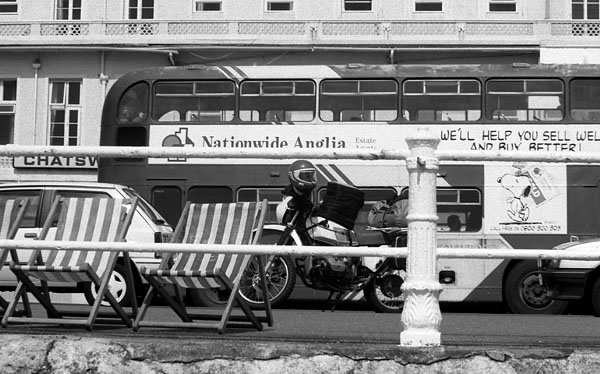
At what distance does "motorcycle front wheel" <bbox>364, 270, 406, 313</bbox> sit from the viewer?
1461cm

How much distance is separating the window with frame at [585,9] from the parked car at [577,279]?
24455 millimetres

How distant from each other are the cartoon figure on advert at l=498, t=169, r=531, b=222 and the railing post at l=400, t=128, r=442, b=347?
11.3 metres

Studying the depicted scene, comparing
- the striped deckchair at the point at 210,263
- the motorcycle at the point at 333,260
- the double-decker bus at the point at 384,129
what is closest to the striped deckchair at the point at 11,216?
the striped deckchair at the point at 210,263

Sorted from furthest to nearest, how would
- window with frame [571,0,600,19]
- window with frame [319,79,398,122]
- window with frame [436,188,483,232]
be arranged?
window with frame [571,0,600,19] → window with frame [319,79,398,122] → window with frame [436,188,483,232]

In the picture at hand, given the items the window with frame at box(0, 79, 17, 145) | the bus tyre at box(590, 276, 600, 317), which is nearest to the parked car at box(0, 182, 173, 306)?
the bus tyre at box(590, 276, 600, 317)

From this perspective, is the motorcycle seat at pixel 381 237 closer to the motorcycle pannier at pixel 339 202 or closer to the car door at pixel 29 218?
the motorcycle pannier at pixel 339 202

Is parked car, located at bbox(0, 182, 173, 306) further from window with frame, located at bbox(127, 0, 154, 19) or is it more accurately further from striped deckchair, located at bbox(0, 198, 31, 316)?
window with frame, located at bbox(127, 0, 154, 19)

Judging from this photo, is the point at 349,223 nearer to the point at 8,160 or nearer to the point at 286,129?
the point at 286,129

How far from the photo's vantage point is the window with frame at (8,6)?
128ft

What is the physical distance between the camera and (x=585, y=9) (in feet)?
123

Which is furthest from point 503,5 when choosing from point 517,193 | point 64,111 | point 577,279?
point 577,279

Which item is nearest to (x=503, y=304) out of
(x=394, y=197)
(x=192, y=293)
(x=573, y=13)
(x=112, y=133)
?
(x=394, y=197)

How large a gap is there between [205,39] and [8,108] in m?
7.34

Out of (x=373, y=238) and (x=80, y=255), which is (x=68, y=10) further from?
(x=80, y=255)
